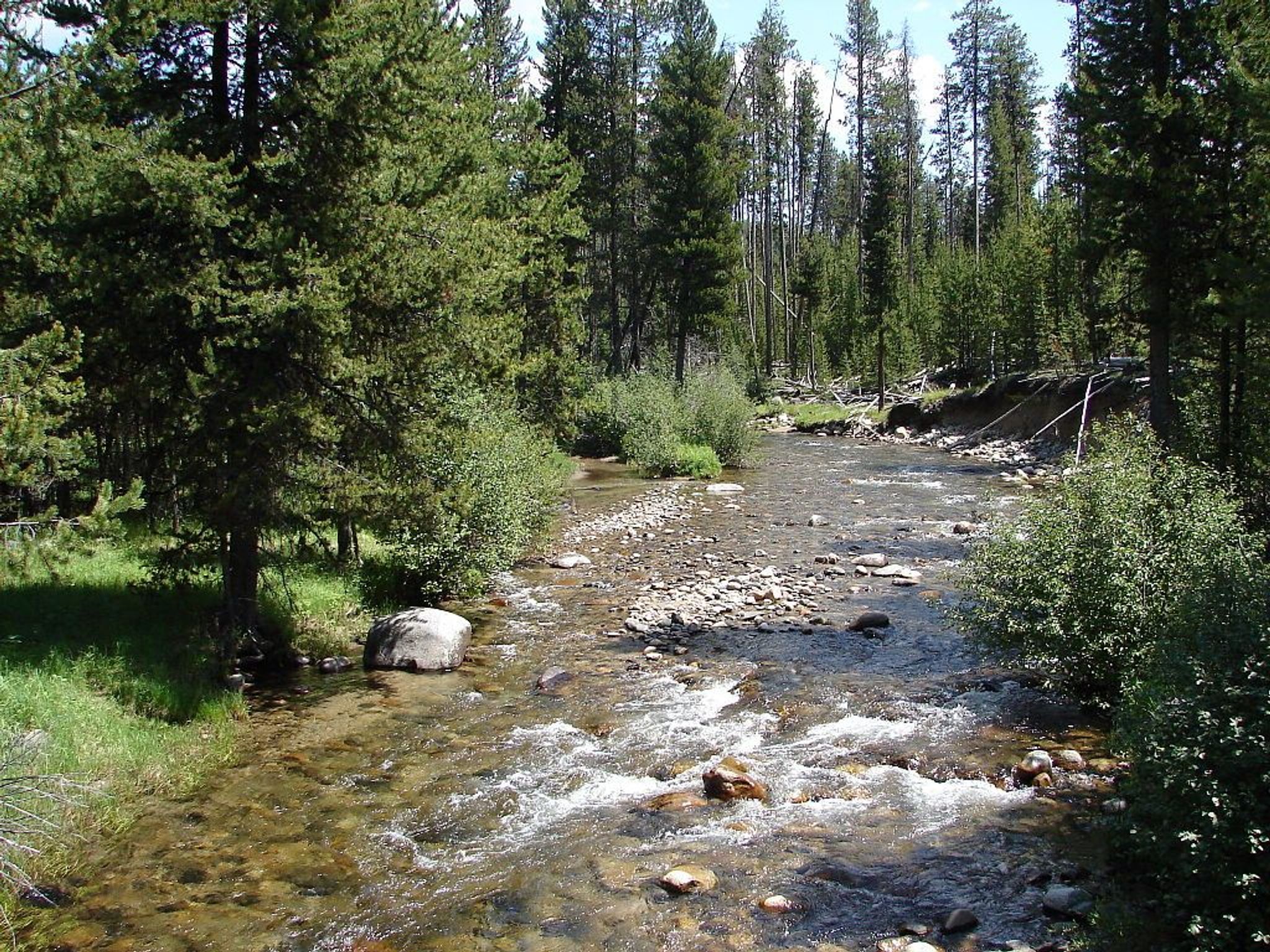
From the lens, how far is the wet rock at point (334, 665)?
38.9 ft

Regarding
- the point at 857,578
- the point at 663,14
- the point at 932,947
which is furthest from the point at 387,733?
the point at 663,14

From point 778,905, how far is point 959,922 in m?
1.23

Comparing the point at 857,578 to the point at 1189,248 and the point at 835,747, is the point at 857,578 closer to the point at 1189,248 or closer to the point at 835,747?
the point at 835,747

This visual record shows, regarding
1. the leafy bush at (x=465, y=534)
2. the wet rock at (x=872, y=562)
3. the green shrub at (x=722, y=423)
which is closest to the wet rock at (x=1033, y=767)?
the leafy bush at (x=465, y=534)

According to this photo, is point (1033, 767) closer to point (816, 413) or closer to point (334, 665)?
point (334, 665)

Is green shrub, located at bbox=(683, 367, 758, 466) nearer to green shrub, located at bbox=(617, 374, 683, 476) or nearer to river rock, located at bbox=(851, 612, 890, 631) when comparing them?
green shrub, located at bbox=(617, 374, 683, 476)

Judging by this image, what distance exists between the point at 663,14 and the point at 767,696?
143 ft

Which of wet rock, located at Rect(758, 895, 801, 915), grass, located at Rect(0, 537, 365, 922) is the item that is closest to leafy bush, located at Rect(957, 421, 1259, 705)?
wet rock, located at Rect(758, 895, 801, 915)

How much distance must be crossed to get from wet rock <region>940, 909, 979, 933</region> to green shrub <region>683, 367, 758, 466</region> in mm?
26924

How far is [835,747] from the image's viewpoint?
9.30m

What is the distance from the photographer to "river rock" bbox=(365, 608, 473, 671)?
12.0 m

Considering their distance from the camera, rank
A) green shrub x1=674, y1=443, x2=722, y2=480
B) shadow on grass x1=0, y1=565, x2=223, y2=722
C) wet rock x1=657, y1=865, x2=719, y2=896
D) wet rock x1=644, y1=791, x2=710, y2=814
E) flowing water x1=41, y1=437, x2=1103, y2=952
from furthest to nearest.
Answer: green shrub x1=674, y1=443, x2=722, y2=480, shadow on grass x1=0, y1=565, x2=223, y2=722, wet rock x1=644, y1=791, x2=710, y2=814, wet rock x1=657, y1=865, x2=719, y2=896, flowing water x1=41, y1=437, x2=1103, y2=952

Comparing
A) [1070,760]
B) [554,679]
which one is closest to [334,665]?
[554,679]

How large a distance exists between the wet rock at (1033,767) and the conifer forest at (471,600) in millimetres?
52
